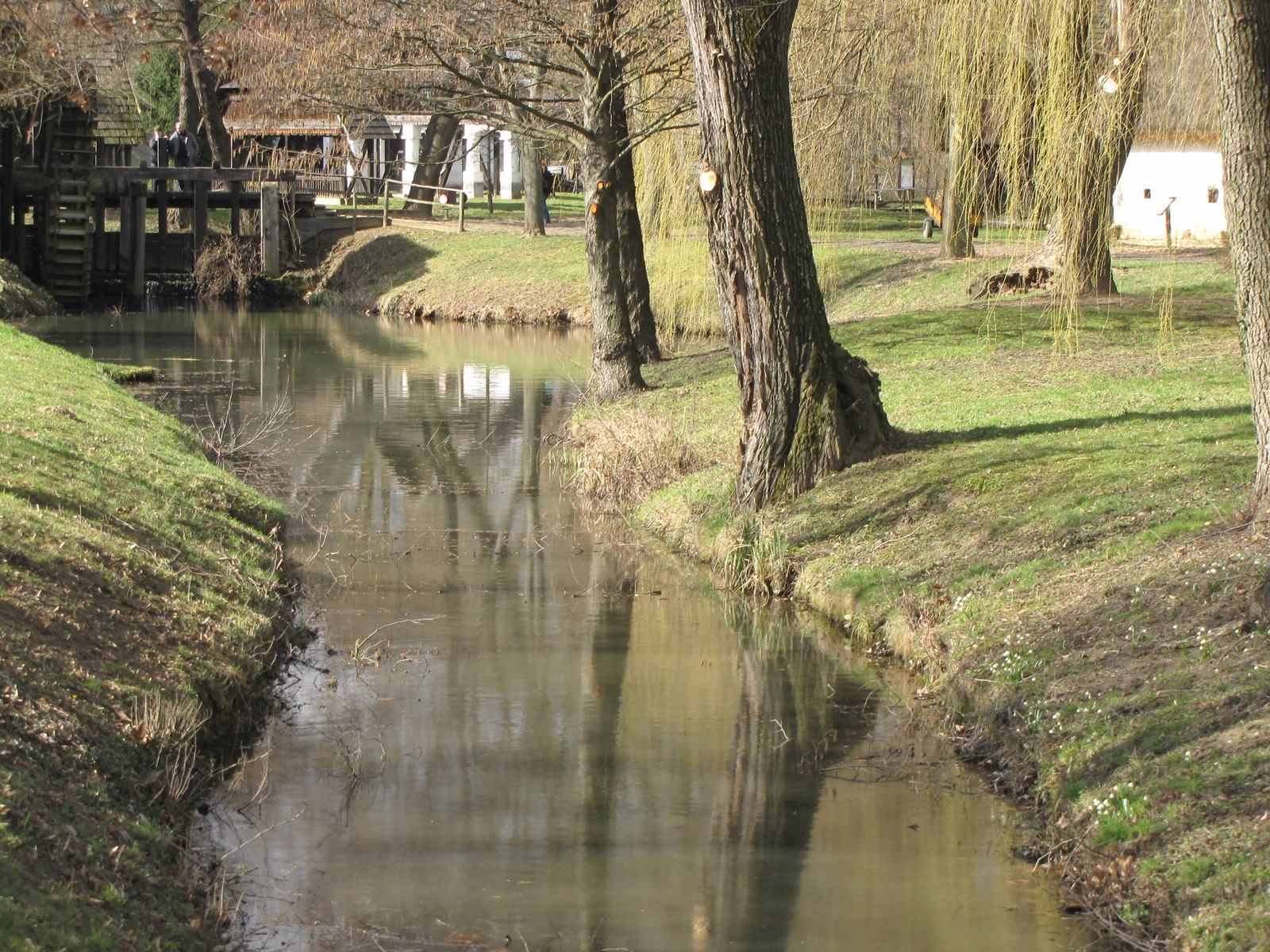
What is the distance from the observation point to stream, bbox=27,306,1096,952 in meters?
6.14

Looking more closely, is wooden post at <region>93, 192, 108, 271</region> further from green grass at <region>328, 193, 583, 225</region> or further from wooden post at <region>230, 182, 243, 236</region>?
green grass at <region>328, 193, 583, 225</region>

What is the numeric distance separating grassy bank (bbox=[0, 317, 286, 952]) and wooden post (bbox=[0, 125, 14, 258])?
926 inches

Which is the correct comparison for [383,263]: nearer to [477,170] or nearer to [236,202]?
[236,202]

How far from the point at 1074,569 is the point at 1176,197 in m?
23.5

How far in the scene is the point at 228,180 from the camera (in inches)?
1441

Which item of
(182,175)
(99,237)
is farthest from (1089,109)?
(99,237)

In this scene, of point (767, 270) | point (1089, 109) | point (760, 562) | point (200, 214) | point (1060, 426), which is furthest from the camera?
point (200, 214)

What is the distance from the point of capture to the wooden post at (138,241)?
3494 cm

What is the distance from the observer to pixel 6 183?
33.2 metres

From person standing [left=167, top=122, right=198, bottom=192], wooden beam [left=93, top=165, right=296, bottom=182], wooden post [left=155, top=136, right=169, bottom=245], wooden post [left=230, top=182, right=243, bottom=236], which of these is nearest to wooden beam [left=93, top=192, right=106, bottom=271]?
wooden beam [left=93, top=165, right=296, bottom=182]

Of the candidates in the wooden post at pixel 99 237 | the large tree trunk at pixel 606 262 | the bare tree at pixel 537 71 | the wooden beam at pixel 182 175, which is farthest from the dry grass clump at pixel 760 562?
the wooden post at pixel 99 237

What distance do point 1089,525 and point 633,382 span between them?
31.2 feet

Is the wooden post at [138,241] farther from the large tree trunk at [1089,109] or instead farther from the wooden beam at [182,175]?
the large tree trunk at [1089,109]

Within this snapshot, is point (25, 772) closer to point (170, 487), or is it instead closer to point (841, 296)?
point (170, 487)
